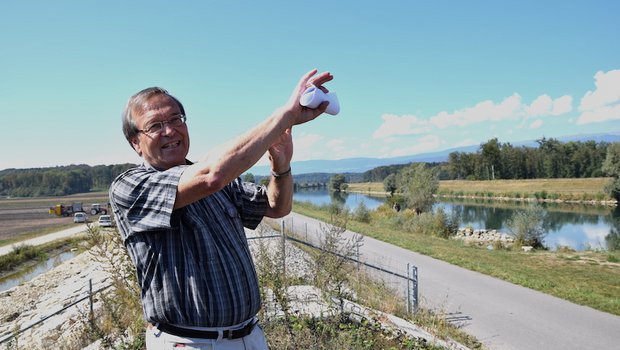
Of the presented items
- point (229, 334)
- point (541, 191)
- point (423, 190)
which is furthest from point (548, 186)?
point (229, 334)

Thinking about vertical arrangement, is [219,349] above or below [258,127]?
below

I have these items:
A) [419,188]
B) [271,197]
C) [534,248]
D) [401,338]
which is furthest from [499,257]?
[419,188]

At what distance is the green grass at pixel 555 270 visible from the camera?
9.83 meters

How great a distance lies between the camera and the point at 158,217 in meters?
1.65

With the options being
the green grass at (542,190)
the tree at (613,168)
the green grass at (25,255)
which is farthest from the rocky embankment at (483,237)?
the green grass at (542,190)

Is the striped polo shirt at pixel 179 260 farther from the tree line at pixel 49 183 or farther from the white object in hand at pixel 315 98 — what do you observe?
the tree line at pixel 49 183

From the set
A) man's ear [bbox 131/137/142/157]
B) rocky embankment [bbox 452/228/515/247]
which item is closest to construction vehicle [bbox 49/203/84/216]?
rocky embankment [bbox 452/228/515/247]

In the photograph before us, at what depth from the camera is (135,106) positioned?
187cm

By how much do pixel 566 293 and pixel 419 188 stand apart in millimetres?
25446

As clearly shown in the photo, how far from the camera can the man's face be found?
1.83 m

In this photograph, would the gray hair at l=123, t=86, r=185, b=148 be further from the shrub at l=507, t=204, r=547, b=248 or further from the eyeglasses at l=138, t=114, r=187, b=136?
the shrub at l=507, t=204, r=547, b=248

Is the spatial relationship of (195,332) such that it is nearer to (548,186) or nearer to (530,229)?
(530,229)

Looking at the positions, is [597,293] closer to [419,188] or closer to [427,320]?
[427,320]

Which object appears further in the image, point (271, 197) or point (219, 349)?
point (271, 197)
